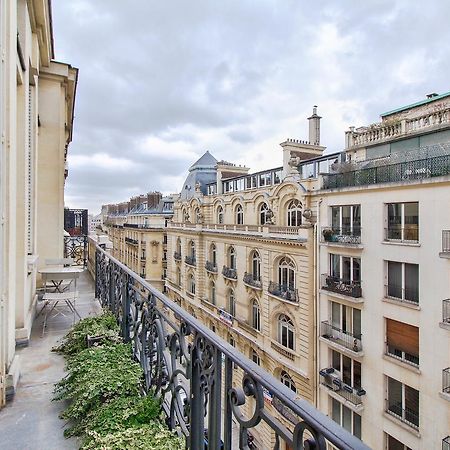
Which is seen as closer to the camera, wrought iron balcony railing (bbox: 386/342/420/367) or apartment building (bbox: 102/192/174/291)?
wrought iron balcony railing (bbox: 386/342/420/367)

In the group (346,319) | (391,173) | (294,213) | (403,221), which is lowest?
(346,319)

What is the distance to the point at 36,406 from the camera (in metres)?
2.77

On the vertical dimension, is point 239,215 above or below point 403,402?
above

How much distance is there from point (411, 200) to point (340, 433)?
11.4 metres

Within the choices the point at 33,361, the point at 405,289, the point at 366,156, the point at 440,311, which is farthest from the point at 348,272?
the point at 33,361

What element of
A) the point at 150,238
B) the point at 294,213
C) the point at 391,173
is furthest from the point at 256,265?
the point at 150,238

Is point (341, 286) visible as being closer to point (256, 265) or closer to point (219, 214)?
point (256, 265)

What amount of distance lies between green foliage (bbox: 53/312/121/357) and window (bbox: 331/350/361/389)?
1139cm

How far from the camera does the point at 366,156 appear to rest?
1481 cm

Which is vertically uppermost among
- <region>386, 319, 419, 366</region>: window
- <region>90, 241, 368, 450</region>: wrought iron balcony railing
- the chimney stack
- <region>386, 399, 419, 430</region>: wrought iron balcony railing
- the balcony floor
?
the chimney stack

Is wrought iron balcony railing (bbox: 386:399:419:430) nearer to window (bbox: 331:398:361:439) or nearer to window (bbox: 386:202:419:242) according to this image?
window (bbox: 331:398:361:439)

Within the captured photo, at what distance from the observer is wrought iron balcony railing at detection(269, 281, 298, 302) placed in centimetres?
1549

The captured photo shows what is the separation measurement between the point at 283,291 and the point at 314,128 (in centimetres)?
1244

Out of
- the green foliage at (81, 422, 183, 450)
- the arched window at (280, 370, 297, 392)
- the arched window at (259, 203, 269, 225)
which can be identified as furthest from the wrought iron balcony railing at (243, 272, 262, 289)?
the green foliage at (81, 422, 183, 450)
